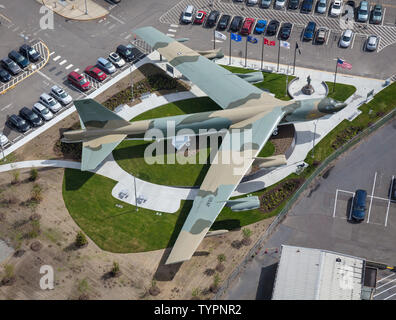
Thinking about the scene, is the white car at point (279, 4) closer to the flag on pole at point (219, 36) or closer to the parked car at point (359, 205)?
the flag on pole at point (219, 36)

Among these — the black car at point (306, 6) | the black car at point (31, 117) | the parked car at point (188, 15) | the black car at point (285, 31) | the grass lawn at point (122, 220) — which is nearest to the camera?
the grass lawn at point (122, 220)

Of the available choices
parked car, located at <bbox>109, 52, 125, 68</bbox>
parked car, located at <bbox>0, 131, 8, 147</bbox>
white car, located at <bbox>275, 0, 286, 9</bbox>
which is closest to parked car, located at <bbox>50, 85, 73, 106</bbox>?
parked car, located at <bbox>109, 52, 125, 68</bbox>

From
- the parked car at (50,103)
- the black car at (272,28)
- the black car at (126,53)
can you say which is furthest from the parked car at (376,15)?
the parked car at (50,103)

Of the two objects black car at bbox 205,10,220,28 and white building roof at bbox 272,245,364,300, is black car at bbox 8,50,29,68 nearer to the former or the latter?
black car at bbox 205,10,220,28

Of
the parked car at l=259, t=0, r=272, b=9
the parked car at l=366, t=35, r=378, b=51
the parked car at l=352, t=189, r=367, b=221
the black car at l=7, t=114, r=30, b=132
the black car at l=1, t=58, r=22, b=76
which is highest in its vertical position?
the parked car at l=259, t=0, r=272, b=9

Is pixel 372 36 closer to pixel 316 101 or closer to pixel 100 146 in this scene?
pixel 316 101

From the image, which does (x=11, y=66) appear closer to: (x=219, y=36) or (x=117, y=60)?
(x=117, y=60)

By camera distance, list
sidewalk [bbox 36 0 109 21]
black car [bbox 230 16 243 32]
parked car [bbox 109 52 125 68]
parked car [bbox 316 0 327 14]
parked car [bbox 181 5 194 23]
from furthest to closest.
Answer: sidewalk [bbox 36 0 109 21] < parked car [bbox 316 0 327 14] < parked car [bbox 181 5 194 23] < black car [bbox 230 16 243 32] < parked car [bbox 109 52 125 68]
